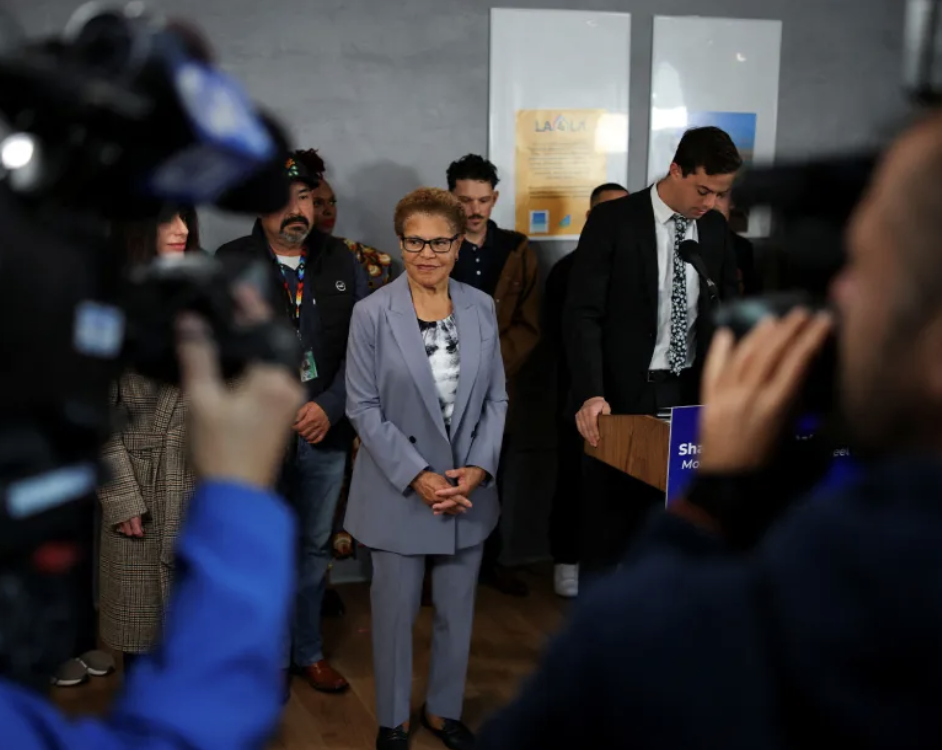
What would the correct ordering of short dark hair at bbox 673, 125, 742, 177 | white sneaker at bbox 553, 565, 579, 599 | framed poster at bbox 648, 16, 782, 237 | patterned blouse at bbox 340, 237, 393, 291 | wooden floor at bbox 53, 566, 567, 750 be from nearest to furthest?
wooden floor at bbox 53, 566, 567, 750, short dark hair at bbox 673, 125, 742, 177, patterned blouse at bbox 340, 237, 393, 291, white sneaker at bbox 553, 565, 579, 599, framed poster at bbox 648, 16, 782, 237

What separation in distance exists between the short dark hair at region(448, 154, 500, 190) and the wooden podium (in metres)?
1.43

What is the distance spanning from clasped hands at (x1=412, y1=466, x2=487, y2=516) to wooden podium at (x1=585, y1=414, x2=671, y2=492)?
0.44 meters

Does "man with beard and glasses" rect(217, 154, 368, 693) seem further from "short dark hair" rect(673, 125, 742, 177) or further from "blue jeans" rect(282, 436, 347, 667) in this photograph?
"short dark hair" rect(673, 125, 742, 177)

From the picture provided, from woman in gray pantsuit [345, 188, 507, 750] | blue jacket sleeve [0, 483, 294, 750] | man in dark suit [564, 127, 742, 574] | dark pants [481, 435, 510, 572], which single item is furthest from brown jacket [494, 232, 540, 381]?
blue jacket sleeve [0, 483, 294, 750]

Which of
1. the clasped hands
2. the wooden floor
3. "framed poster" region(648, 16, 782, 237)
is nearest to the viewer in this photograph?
the clasped hands

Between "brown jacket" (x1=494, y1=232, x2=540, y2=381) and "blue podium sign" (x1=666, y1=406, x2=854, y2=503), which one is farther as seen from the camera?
"brown jacket" (x1=494, y1=232, x2=540, y2=381)

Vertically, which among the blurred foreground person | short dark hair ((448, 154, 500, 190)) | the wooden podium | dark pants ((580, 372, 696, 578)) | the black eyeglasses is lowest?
dark pants ((580, 372, 696, 578))

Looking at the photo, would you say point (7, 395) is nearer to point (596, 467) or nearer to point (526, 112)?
point (596, 467)

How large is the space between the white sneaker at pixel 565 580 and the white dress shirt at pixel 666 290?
1386 millimetres

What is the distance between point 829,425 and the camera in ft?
2.94

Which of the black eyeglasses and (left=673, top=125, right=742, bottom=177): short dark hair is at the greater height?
(left=673, top=125, right=742, bottom=177): short dark hair

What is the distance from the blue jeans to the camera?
354 centimetres

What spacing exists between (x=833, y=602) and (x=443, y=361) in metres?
2.38

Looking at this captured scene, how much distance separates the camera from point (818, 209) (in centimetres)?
92
